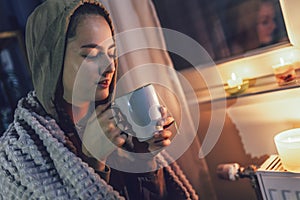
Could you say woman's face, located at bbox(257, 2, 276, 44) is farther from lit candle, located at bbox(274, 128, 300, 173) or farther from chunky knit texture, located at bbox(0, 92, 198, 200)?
chunky knit texture, located at bbox(0, 92, 198, 200)

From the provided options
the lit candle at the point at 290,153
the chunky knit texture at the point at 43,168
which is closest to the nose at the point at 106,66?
the chunky knit texture at the point at 43,168

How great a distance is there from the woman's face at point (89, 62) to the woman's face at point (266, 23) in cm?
34

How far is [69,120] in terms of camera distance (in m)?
0.67

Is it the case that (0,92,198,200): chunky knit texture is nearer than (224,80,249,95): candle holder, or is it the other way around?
(0,92,198,200): chunky knit texture

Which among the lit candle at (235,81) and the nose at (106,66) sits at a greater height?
the nose at (106,66)

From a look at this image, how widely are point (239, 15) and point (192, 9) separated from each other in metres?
0.12

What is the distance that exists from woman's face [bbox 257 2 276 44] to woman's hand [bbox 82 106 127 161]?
39 cm

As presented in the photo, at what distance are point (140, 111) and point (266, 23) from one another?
1.16 feet

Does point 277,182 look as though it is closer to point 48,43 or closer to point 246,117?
point 246,117

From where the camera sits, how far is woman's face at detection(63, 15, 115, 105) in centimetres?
62

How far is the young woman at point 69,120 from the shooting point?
0.61 meters

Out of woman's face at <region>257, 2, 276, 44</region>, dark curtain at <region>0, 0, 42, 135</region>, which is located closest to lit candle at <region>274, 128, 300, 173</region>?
woman's face at <region>257, 2, 276, 44</region>

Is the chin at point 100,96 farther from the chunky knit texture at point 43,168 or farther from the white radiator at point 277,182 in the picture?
the white radiator at point 277,182

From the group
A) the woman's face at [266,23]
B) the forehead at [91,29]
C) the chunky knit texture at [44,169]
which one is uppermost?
the forehead at [91,29]
